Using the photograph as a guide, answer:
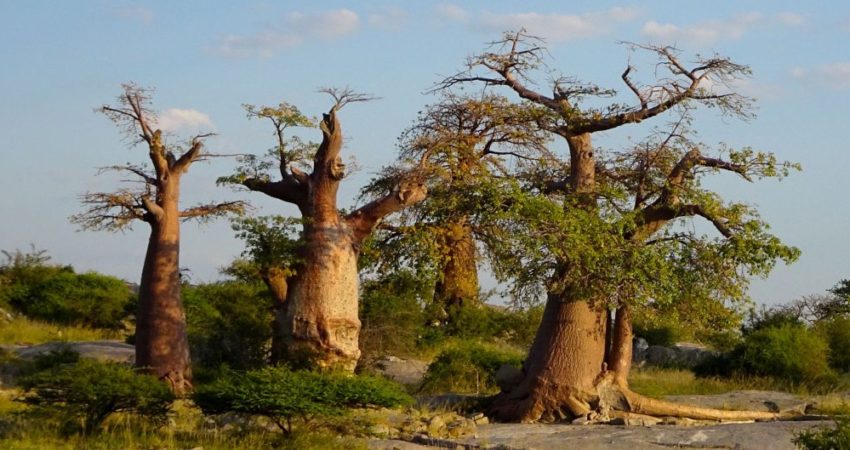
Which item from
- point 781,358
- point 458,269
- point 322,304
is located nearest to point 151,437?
point 322,304

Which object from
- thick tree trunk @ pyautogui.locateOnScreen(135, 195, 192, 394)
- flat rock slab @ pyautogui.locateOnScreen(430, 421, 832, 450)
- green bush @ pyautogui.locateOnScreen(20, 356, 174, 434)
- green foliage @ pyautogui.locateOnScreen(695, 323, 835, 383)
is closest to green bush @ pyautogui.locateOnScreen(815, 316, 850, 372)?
green foliage @ pyautogui.locateOnScreen(695, 323, 835, 383)

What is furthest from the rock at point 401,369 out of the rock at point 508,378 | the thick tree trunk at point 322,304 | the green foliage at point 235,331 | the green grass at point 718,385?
the green grass at point 718,385

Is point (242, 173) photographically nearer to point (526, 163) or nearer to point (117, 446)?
point (526, 163)

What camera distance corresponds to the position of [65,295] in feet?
88.6

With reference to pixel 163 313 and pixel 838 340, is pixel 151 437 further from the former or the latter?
pixel 838 340

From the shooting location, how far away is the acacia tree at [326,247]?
1658 cm

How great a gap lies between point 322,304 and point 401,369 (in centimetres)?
384

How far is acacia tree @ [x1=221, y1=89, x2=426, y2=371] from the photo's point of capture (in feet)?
54.4

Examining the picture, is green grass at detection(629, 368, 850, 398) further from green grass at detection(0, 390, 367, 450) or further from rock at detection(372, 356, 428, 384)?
green grass at detection(0, 390, 367, 450)

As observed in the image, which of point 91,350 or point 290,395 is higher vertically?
point 91,350

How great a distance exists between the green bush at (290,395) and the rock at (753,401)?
19.4 ft

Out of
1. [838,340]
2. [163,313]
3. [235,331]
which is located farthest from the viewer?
[838,340]

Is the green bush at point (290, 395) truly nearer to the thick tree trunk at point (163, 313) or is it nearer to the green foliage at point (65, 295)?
the thick tree trunk at point (163, 313)

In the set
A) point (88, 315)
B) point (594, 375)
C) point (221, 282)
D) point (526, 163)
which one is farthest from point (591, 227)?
point (88, 315)
